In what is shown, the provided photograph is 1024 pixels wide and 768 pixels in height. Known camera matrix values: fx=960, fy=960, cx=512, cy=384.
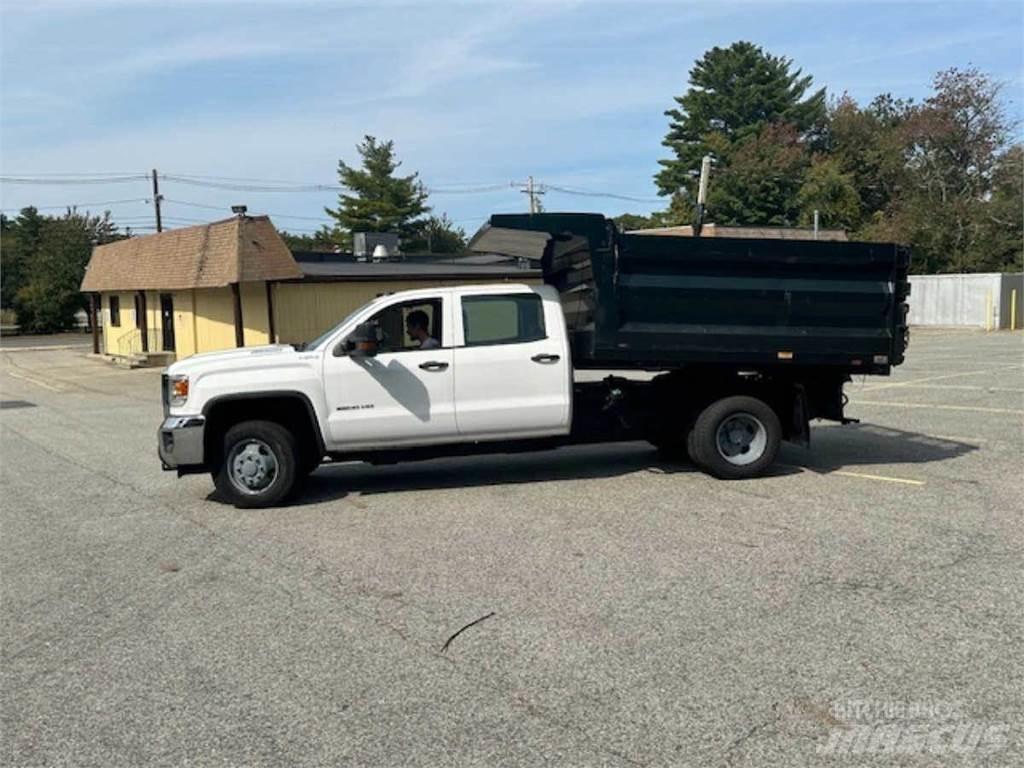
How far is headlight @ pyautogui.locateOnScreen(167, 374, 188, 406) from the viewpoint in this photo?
8.49 metres

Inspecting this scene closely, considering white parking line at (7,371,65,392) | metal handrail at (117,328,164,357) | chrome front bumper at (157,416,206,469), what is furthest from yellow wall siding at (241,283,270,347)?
chrome front bumper at (157,416,206,469)

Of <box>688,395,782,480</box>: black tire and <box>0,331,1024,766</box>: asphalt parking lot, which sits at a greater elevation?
<box>688,395,782,480</box>: black tire

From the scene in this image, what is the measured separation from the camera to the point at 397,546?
23.2 ft

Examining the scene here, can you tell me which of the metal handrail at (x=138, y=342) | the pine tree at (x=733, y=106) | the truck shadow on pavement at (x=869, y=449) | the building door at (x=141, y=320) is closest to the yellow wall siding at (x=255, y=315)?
the metal handrail at (x=138, y=342)

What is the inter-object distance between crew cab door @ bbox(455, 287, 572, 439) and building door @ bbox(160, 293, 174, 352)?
27249 mm

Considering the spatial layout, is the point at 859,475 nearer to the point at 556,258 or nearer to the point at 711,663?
the point at 556,258

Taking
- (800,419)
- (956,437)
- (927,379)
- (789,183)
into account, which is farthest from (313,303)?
(789,183)

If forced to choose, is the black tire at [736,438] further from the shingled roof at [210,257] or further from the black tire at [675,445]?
the shingled roof at [210,257]

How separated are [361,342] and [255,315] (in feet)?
67.4

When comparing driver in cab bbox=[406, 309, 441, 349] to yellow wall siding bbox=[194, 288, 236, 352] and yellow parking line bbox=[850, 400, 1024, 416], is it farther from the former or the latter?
yellow wall siding bbox=[194, 288, 236, 352]

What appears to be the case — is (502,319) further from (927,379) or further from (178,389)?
(927,379)

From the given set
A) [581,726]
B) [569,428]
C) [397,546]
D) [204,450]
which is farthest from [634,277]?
[581,726]

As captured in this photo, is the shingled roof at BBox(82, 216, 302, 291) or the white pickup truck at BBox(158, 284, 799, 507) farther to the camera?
the shingled roof at BBox(82, 216, 302, 291)

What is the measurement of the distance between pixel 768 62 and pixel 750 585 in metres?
73.3
